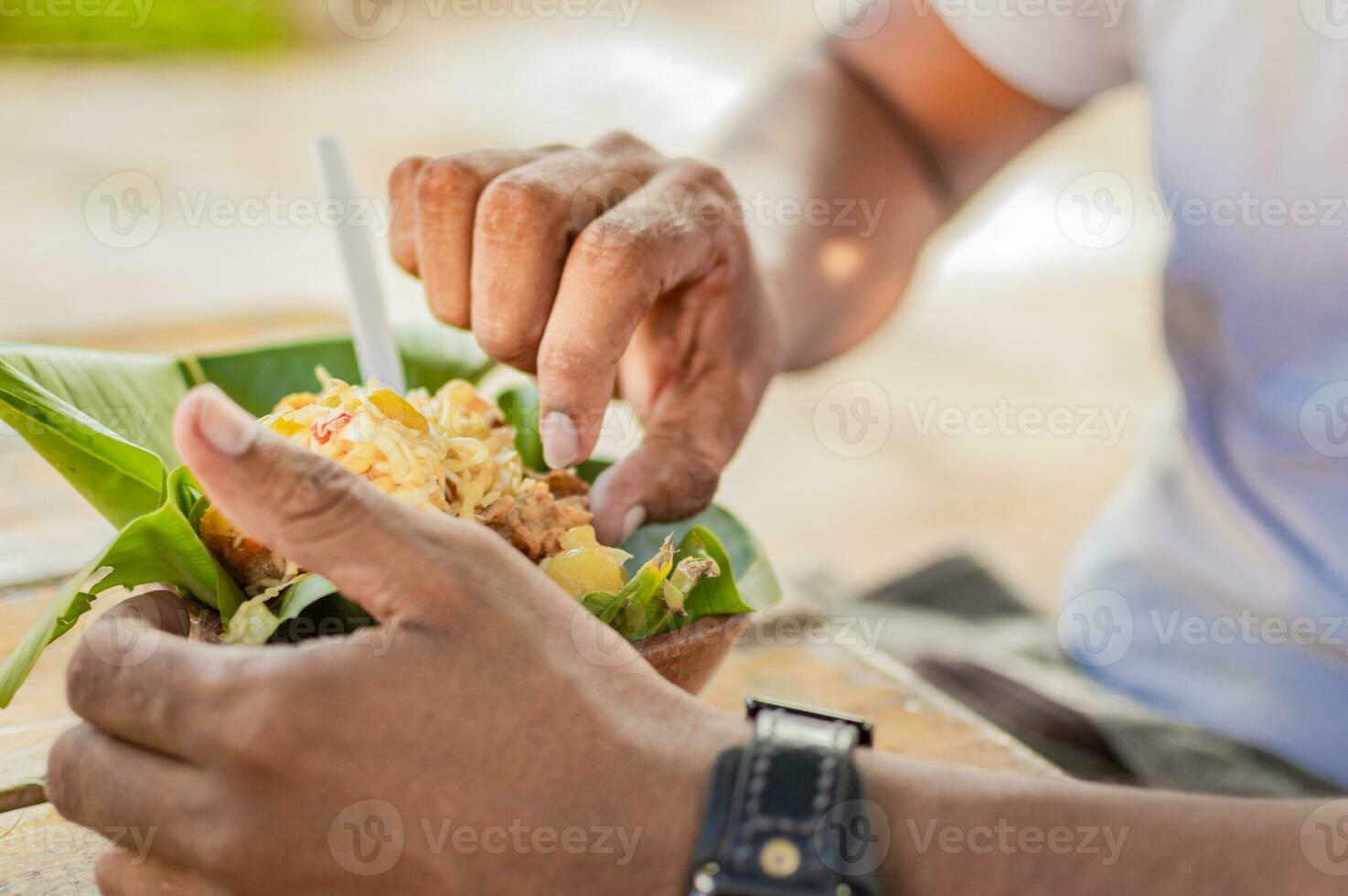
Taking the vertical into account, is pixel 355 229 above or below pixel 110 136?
above

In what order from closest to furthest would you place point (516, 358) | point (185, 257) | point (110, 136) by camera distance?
point (516, 358)
point (185, 257)
point (110, 136)

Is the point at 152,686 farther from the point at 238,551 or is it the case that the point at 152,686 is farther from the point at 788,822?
the point at 788,822

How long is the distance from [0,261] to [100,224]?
0.70 m

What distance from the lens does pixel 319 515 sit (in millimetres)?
435

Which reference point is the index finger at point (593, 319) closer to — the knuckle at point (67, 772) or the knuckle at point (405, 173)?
the knuckle at point (405, 173)

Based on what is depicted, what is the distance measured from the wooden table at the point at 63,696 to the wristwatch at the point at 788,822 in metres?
0.30

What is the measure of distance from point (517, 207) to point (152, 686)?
0.38 metres

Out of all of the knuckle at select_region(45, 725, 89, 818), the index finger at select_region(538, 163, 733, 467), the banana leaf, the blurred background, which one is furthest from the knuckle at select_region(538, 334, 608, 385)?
the blurred background

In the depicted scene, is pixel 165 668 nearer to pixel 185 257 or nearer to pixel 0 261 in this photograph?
pixel 0 261

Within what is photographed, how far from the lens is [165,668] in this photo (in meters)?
0.43

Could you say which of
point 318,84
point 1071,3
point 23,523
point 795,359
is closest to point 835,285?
point 795,359

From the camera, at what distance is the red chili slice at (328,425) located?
1.90ft

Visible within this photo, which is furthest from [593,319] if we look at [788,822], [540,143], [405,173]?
[540,143]

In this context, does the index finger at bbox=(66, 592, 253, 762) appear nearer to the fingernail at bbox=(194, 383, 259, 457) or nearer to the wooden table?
the fingernail at bbox=(194, 383, 259, 457)
